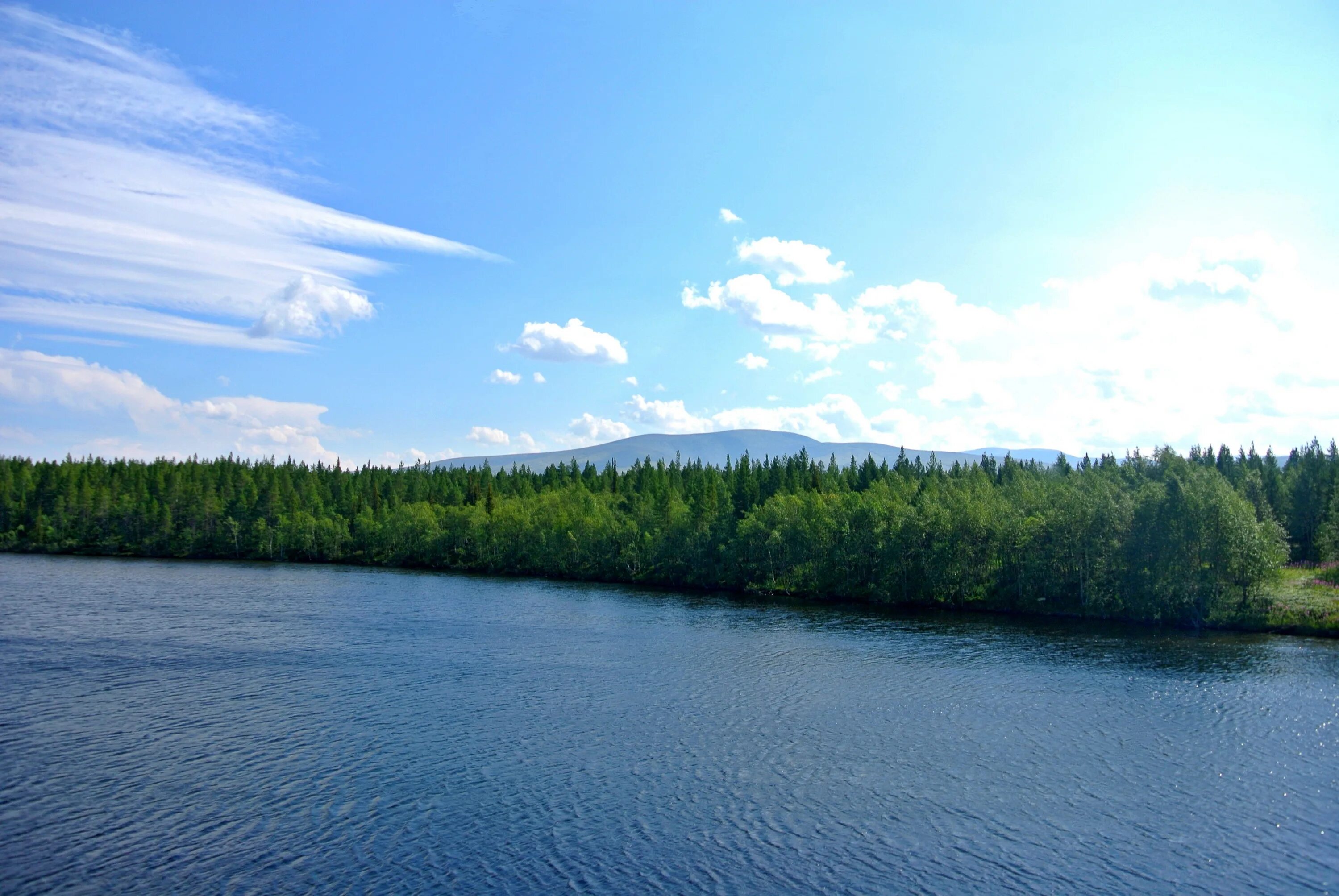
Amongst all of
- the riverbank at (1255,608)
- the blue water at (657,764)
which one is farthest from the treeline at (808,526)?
the blue water at (657,764)

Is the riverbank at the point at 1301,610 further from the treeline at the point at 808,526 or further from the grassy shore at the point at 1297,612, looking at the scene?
the treeline at the point at 808,526

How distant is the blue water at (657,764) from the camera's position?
28.1m

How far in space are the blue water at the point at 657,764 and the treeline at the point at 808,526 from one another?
1611cm

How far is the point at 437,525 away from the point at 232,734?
11679cm

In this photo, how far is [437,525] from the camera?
155875 mm

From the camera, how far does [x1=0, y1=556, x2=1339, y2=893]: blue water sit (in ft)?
92.1

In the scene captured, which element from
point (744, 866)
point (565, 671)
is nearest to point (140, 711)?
point (565, 671)

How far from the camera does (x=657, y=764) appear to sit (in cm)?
3856

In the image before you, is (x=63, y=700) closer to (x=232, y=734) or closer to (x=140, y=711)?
(x=140, y=711)

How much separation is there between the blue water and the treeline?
1611cm

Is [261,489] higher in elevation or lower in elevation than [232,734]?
higher

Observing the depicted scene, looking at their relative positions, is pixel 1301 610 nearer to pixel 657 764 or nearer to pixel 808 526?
pixel 808 526

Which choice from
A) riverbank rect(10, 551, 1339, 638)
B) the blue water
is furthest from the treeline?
the blue water

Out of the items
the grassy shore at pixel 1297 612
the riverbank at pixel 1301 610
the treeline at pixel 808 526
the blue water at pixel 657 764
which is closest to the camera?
the blue water at pixel 657 764
